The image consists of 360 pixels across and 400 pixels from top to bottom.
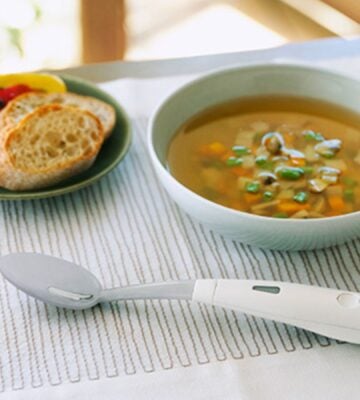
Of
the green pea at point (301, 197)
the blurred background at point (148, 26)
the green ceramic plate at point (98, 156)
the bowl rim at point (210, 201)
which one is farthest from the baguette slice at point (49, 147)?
the blurred background at point (148, 26)

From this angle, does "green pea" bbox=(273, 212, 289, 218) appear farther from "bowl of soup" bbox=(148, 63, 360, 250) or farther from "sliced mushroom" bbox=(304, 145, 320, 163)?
"sliced mushroom" bbox=(304, 145, 320, 163)

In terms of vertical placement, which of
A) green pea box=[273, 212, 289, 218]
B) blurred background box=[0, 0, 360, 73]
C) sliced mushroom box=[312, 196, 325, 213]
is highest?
sliced mushroom box=[312, 196, 325, 213]

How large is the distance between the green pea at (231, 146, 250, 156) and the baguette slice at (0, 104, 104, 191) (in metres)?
0.21

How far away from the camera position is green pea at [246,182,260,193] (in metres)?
1.17

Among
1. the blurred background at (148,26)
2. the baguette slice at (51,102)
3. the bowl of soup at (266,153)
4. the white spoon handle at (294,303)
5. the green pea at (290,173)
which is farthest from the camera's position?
the blurred background at (148,26)

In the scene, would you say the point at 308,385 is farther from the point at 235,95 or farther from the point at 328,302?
the point at 235,95

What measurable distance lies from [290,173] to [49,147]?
36 cm

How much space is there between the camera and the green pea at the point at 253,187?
1.17 meters

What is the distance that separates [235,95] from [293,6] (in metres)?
1.55

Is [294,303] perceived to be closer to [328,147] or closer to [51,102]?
[328,147]

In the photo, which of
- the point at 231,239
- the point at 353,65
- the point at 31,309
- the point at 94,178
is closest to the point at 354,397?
the point at 231,239

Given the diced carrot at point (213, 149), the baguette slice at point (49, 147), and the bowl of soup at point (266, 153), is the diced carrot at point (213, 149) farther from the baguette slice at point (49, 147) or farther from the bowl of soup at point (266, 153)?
the baguette slice at point (49, 147)

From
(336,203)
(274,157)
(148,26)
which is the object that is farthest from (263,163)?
(148,26)

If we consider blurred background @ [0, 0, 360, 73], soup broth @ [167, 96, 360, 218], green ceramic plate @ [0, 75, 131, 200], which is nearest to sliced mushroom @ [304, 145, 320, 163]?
soup broth @ [167, 96, 360, 218]
